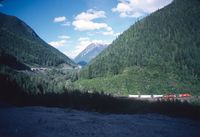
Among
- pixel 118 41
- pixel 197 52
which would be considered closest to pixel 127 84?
pixel 197 52

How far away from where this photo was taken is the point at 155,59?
148 m

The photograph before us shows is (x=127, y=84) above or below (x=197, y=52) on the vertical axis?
below

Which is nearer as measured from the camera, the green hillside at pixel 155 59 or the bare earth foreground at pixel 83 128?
the bare earth foreground at pixel 83 128

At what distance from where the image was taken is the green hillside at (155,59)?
11856 cm

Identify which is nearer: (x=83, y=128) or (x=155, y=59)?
(x=83, y=128)

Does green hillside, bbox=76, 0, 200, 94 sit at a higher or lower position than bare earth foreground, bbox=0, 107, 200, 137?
higher

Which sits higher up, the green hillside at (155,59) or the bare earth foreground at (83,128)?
the green hillside at (155,59)

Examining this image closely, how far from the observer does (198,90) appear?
338 ft

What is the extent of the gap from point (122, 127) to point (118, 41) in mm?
180623

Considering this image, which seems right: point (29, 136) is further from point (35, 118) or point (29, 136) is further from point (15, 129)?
point (35, 118)

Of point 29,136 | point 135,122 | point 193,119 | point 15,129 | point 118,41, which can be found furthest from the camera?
point 118,41

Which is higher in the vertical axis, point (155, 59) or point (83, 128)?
point (155, 59)

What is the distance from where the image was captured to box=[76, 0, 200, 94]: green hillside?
118562 mm

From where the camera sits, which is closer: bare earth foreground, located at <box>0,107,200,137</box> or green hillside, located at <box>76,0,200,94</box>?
bare earth foreground, located at <box>0,107,200,137</box>
